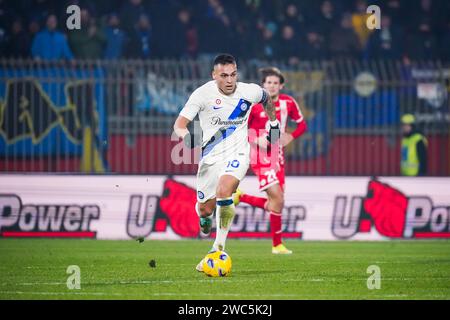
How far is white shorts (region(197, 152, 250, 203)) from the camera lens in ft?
38.3

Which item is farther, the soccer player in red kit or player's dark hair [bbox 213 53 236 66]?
the soccer player in red kit

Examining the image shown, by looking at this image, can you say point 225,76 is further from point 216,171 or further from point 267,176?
point 267,176

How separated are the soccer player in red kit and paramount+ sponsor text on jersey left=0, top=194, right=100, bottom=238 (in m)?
3.27

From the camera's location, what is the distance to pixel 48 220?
17078 millimetres

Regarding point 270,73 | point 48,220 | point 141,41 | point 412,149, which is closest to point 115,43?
point 141,41

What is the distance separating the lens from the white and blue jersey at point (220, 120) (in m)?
11.8

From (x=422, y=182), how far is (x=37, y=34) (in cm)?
835

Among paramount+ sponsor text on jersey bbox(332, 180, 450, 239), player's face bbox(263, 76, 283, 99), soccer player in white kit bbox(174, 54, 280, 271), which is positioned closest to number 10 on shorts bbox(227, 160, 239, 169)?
soccer player in white kit bbox(174, 54, 280, 271)

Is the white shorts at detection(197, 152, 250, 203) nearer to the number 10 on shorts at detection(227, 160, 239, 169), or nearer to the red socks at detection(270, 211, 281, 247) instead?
the number 10 on shorts at detection(227, 160, 239, 169)

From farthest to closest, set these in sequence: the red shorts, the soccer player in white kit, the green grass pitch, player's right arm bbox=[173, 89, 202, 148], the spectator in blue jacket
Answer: the spectator in blue jacket < the red shorts < the soccer player in white kit < player's right arm bbox=[173, 89, 202, 148] < the green grass pitch

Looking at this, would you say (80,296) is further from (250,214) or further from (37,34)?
(37,34)

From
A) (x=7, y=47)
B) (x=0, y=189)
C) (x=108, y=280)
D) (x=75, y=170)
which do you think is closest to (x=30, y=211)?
(x=0, y=189)

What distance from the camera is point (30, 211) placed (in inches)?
670

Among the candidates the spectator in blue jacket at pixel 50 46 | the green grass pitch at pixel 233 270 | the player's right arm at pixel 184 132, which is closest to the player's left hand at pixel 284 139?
the green grass pitch at pixel 233 270
